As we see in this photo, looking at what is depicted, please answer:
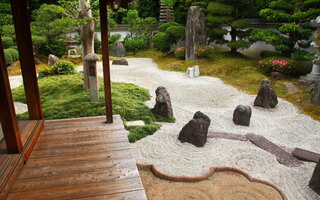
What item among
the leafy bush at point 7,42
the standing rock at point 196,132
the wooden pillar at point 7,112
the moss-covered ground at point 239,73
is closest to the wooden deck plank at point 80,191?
the wooden pillar at point 7,112

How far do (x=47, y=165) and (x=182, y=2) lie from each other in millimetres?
19929

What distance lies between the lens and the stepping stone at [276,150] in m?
5.51

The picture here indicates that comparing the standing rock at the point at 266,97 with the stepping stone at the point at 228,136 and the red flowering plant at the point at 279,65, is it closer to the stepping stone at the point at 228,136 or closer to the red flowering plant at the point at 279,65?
the stepping stone at the point at 228,136

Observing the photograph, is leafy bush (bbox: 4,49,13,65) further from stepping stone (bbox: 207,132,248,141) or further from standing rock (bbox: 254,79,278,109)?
standing rock (bbox: 254,79,278,109)

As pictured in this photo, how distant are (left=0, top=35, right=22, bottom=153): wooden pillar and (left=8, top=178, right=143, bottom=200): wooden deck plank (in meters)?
0.66

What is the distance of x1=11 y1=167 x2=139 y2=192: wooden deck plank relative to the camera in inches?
113

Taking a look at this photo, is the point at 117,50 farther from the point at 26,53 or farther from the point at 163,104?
the point at 26,53

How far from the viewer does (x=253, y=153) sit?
5.84 meters

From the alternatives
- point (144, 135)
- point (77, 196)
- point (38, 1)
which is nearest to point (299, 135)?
point (144, 135)

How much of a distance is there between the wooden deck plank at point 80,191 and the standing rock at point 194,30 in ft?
Result: 45.5

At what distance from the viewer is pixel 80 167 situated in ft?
10.7

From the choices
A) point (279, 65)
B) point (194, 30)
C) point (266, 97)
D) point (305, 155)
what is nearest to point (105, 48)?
point (305, 155)

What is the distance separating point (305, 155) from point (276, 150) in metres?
0.60

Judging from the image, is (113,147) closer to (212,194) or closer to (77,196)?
(77,196)
